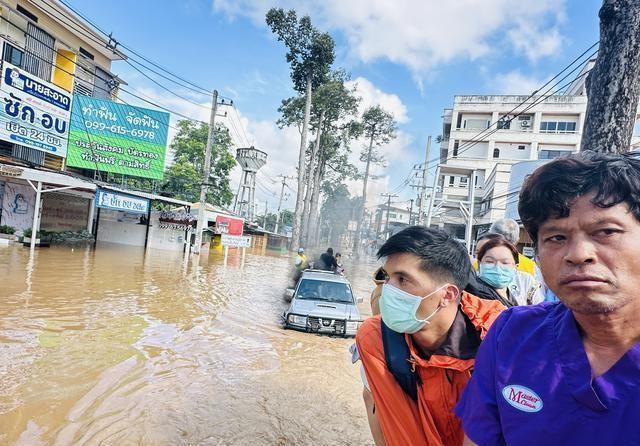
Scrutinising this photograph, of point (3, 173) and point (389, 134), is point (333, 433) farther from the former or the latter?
point (389, 134)

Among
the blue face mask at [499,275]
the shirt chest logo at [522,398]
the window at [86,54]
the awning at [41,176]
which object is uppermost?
the window at [86,54]

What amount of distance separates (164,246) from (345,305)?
17896 mm

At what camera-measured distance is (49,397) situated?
13.0ft

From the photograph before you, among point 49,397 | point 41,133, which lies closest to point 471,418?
point 49,397

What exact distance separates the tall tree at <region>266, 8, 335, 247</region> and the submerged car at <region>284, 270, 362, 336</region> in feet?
67.1

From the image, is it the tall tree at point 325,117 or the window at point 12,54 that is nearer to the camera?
the window at point 12,54

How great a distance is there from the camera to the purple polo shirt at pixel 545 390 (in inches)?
34.9

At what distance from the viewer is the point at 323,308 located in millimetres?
7508

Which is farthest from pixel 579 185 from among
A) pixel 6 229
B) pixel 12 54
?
pixel 12 54

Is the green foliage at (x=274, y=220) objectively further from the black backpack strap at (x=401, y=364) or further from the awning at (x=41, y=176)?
the black backpack strap at (x=401, y=364)

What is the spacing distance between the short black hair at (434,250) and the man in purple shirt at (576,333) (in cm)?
65

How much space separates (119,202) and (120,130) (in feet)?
13.4

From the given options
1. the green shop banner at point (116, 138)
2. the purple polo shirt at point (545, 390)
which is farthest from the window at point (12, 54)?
the purple polo shirt at point (545, 390)

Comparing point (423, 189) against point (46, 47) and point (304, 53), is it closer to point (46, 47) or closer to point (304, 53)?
point (304, 53)
